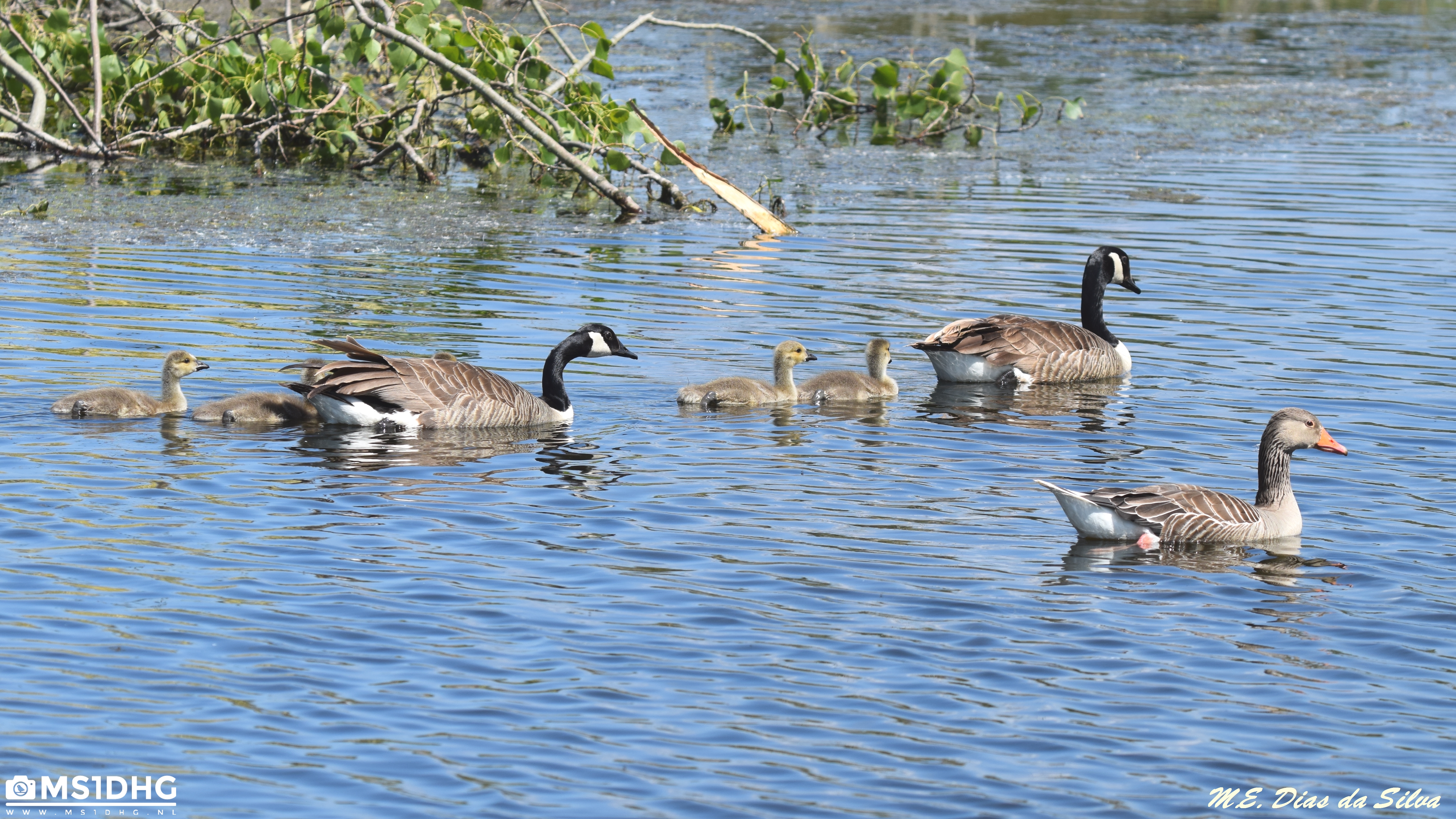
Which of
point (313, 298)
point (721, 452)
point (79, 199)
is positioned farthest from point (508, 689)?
point (79, 199)

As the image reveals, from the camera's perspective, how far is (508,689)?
8289mm

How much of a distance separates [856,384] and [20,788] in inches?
357

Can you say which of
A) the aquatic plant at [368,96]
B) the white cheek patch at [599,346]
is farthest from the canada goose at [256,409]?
the aquatic plant at [368,96]

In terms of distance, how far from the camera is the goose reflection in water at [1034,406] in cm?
1466

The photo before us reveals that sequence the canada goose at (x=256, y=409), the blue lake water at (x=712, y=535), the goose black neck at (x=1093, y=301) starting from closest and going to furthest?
the blue lake water at (x=712, y=535) < the canada goose at (x=256, y=409) < the goose black neck at (x=1093, y=301)

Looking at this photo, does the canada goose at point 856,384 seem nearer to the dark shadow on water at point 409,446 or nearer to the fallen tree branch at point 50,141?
the dark shadow on water at point 409,446

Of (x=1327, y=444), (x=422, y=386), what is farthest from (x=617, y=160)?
(x=1327, y=444)

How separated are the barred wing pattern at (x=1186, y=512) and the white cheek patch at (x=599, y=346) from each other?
5.15 m

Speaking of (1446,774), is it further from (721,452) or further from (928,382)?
(928,382)

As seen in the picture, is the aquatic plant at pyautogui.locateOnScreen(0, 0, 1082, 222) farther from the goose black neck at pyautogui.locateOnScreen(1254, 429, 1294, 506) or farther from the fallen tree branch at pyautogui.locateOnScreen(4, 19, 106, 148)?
the goose black neck at pyautogui.locateOnScreen(1254, 429, 1294, 506)

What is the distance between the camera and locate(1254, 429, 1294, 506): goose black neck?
37.3 ft

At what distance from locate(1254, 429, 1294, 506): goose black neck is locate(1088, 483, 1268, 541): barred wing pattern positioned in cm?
28

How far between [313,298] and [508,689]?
34.7 ft

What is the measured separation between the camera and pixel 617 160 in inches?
901
